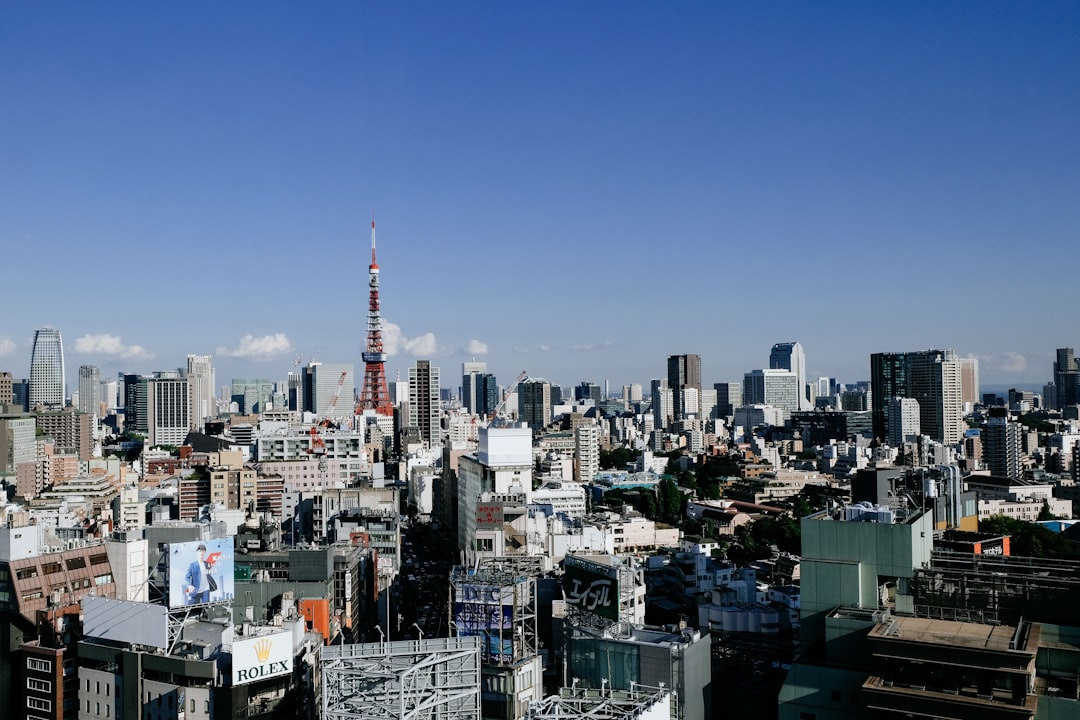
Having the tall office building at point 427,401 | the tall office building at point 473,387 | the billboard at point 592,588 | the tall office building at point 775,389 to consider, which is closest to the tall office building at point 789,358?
the tall office building at point 775,389

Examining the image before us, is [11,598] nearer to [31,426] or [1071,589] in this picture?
[1071,589]

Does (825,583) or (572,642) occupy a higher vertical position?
(825,583)

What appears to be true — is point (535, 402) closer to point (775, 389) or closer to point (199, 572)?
point (775, 389)

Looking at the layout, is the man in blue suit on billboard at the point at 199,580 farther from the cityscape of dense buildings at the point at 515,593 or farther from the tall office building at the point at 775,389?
the tall office building at the point at 775,389

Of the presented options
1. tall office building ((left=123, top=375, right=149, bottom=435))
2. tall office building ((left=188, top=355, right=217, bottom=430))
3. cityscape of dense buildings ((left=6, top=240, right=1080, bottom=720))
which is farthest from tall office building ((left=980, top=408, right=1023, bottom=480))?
tall office building ((left=123, top=375, right=149, bottom=435))

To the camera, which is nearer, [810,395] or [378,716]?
[378,716]

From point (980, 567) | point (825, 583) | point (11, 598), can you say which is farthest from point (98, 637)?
point (980, 567)
